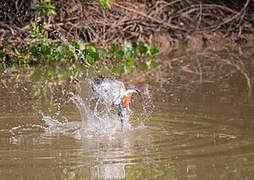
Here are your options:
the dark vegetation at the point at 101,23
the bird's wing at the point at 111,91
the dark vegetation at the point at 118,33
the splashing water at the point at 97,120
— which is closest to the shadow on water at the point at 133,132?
the splashing water at the point at 97,120

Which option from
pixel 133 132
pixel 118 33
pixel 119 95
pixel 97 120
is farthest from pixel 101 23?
pixel 133 132

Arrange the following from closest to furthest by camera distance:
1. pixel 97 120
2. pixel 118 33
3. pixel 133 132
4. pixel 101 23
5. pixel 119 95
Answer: pixel 133 132, pixel 119 95, pixel 97 120, pixel 101 23, pixel 118 33

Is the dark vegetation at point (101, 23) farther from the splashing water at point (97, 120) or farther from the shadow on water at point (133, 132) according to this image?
the splashing water at point (97, 120)

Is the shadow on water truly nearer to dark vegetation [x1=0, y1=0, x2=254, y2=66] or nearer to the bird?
the bird

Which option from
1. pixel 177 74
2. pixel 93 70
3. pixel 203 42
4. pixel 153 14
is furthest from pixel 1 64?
pixel 203 42

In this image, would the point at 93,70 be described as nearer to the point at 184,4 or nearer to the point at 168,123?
the point at 168,123

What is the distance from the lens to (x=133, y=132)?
13.9 ft

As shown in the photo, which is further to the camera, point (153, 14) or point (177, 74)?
point (153, 14)

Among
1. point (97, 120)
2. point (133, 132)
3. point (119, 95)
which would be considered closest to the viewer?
point (133, 132)

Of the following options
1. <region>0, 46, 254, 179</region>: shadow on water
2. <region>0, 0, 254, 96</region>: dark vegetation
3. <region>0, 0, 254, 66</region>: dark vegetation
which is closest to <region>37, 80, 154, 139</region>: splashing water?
<region>0, 46, 254, 179</region>: shadow on water

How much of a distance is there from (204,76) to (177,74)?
39cm

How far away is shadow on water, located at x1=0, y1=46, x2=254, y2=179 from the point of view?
315 centimetres

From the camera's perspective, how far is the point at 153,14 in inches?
472

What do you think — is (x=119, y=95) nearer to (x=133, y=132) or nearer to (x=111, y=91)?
(x=111, y=91)
